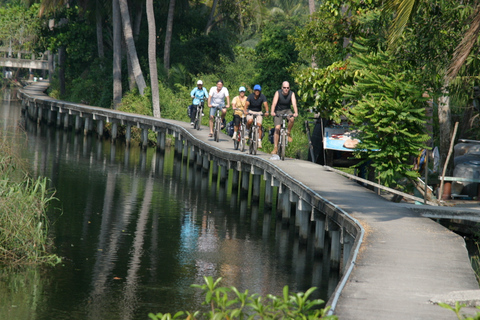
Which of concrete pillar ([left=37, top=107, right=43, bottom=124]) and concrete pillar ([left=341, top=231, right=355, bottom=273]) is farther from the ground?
concrete pillar ([left=37, top=107, right=43, bottom=124])

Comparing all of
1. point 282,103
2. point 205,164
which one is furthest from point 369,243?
point 205,164

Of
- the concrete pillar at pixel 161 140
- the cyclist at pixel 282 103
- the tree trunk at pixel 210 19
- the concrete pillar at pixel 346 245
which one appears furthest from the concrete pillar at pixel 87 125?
the concrete pillar at pixel 346 245

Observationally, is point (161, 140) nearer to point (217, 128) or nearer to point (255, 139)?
point (217, 128)

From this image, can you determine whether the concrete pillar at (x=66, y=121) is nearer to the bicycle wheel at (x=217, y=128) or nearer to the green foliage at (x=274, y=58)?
the green foliage at (x=274, y=58)

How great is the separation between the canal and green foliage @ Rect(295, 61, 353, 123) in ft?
10.4

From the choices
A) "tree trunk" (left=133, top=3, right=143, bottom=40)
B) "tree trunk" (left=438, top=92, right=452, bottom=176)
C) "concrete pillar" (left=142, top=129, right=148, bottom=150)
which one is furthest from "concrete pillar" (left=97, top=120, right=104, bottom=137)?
"tree trunk" (left=438, top=92, right=452, bottom=176)

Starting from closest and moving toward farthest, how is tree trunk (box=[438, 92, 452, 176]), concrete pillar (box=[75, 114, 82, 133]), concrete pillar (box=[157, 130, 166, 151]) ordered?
tree trunk (box=[438, 92, 452, 176]) → concrete pillar (box=[157, 130, 166, 151]) → concrete pillar (box=[75, 114, 82, 133])

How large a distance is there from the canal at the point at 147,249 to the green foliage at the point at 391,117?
2534 millimetres

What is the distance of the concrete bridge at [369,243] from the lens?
25.1 ft

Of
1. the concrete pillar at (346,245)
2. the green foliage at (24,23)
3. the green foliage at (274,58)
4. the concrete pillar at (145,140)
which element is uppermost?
the green foliage at (24,23)

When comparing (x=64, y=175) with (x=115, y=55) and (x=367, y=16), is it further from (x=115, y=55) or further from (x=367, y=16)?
(x=115, y=55)

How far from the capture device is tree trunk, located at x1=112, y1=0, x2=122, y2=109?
123 feet

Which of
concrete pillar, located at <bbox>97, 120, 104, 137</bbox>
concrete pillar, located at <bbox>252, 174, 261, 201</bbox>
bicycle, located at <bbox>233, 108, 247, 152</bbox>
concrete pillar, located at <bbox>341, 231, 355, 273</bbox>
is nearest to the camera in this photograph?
concrete pillar, located at <bbox>341, 231, 355, 273</bbox>

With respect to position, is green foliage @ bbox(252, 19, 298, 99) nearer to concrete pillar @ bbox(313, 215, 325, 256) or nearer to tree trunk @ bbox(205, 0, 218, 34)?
tree trunk @ bbox(205, 0, 218, 34)
